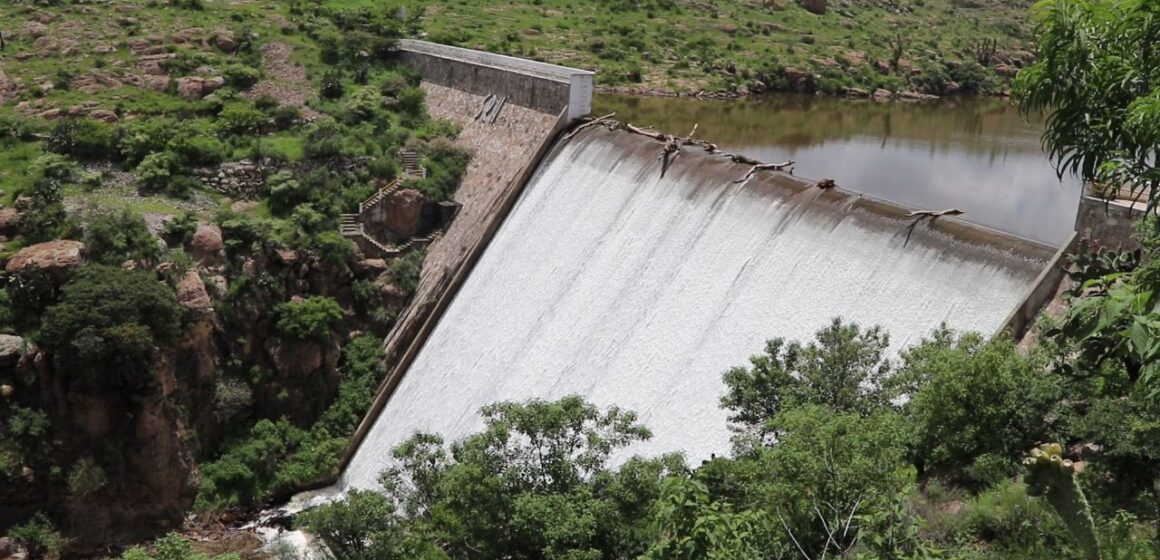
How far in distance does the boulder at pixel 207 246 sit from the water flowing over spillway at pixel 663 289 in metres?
6.01

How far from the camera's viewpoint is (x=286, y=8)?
46625 millimetres

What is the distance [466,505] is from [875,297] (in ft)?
26.5

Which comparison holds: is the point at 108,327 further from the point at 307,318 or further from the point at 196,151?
the point at 196,151

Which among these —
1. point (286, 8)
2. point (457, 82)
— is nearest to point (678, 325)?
point (457, 82)

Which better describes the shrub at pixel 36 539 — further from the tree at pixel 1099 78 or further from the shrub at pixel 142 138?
the tree at pixel 1099 78

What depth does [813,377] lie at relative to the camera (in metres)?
13.9

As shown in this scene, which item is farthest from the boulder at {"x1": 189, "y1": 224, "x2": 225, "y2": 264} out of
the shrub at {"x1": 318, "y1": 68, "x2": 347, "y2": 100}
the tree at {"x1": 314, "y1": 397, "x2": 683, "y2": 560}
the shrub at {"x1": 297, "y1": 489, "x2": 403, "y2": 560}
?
the tree at {"x1": 314, "y1": 397, "x2": 683, "y2": 560}

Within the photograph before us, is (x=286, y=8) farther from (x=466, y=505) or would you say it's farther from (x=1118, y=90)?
(x=1118, y=90)

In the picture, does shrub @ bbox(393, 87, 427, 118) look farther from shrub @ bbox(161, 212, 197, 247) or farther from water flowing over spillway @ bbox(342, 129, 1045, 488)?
shrub @ bbox(161, 212, 197, 247)

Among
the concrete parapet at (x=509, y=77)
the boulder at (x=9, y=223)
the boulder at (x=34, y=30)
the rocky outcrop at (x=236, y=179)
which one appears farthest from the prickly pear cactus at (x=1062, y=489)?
the boulder at (x=34, y=30)

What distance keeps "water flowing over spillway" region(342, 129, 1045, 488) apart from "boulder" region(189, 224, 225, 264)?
19.7ft

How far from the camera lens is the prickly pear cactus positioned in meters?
6.72

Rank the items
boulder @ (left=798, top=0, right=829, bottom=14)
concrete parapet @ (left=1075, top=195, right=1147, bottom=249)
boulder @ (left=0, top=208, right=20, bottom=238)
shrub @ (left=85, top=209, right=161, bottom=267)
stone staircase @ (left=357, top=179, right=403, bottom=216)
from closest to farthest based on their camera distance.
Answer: concrete parapet @ (left=1075, top=195, right=1147, bottom=249) → shrub @ (left=85, top=209, right=161, bottom=267) → boulder @ (left=0, top=208, right=20, bottom=238) → stone staircase @ (left=357, top=179, right=403, bottom=216) → boulder @ (left=798, top=0, right=829, bottom=14)

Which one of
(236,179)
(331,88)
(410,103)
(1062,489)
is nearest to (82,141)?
(236,179)
